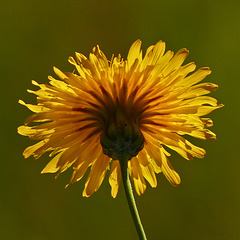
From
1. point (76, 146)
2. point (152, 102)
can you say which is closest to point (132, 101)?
point (152, 102)

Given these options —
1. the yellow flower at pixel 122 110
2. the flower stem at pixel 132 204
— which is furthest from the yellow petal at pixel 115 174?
the flower stem at pixel 132 204

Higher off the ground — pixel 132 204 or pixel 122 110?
pixel 122 110

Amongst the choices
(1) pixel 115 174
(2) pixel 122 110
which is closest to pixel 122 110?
(2) pixel 122 110

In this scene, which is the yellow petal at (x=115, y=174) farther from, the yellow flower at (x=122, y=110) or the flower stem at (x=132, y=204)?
the flower stem at (x=132, y=204)

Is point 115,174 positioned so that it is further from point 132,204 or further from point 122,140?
point 132,204

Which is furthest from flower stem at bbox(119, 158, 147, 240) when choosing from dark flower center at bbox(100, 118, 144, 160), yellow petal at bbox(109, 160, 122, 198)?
yellow petal at bbox(109, 160, 122, 198)

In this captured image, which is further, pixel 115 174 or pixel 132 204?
pixel 115 174

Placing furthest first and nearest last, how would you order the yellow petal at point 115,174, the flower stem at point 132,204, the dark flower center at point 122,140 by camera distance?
the yellow petal at point 115,174 < the dark flower center at point 122,140 < the flower stem at point 132,204

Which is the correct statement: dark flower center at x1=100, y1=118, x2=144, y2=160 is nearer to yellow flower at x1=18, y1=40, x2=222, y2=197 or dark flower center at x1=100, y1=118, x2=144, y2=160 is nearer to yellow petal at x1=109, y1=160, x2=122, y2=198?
yellow flower at x1=18, y1=40, x2=222, y2=197

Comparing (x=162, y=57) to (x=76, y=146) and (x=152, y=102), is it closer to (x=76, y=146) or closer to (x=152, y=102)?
(x=152, y=102)
